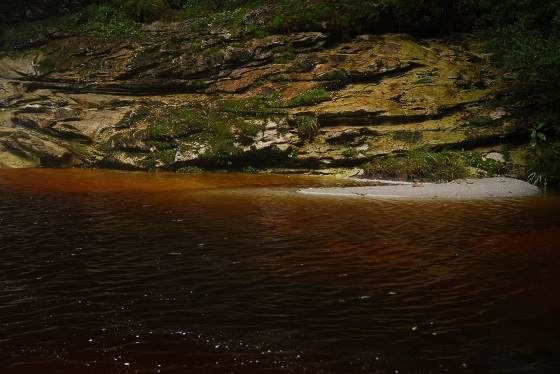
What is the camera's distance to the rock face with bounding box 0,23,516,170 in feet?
48.1

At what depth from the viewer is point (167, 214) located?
857 cm

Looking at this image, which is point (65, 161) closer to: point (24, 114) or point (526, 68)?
point (24, 114)

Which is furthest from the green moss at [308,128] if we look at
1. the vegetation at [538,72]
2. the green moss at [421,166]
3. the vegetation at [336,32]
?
the vegetation at [538,72]

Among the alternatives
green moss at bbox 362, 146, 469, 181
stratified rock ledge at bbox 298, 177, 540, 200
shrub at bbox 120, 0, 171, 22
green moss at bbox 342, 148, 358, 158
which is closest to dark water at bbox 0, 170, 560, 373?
stratified rock ledge at bbox 298, 177, 540, 200

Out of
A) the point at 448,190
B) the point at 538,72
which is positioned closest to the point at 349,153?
the point at 448,190

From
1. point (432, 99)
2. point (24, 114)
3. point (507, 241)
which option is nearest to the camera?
point (507, 241)

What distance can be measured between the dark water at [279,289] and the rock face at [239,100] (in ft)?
19.9

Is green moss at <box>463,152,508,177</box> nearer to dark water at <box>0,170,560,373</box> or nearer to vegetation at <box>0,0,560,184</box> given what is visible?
vegetation at <box>0,0,560,184</box>

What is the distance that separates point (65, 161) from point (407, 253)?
14.8m

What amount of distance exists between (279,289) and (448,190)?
7611 millimetres

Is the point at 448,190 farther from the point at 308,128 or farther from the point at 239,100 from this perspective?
the point at 239,100

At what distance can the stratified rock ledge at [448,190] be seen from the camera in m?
10.6

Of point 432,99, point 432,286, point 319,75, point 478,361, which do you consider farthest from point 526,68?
point 478,361

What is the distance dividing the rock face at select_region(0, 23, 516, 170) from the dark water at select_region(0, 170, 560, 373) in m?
6.05
